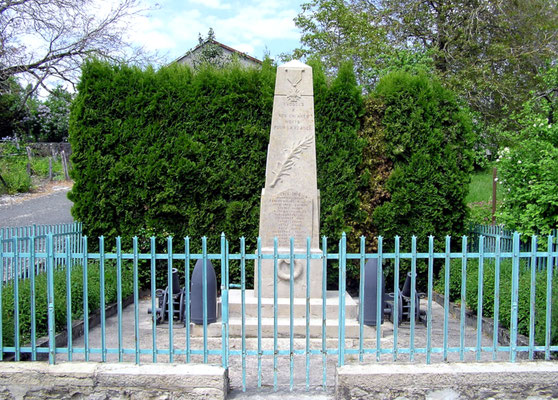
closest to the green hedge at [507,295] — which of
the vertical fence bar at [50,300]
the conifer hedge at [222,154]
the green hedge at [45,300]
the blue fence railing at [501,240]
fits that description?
the blue fence railing at [501,240]

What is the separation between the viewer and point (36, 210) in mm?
13781

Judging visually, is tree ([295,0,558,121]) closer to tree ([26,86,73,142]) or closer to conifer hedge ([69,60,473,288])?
conifer hedge ([69,60,473,288])

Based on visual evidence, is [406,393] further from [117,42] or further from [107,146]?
[117,42]

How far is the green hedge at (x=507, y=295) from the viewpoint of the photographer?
4898 mm

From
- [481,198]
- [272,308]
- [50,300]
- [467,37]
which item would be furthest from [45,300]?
[467,37]

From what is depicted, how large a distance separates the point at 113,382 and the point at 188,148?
187 inches

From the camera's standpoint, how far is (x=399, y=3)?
18031 millimetres

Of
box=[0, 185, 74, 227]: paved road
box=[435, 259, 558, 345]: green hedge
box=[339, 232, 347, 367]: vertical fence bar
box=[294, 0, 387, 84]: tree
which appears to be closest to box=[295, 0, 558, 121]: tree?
box=[294, 0, 387, 84]: tree

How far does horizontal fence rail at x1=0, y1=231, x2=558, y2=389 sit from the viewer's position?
4.09 metres

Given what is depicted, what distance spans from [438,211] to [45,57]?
14.9m

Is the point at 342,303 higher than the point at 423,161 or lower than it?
lower

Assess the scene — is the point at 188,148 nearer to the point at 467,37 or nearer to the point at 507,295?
the point at 507,295

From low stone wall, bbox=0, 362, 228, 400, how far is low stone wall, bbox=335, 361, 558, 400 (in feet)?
3.28

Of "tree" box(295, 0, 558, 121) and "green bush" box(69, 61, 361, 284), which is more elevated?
"tree" box(295, 0, 558, 121)
